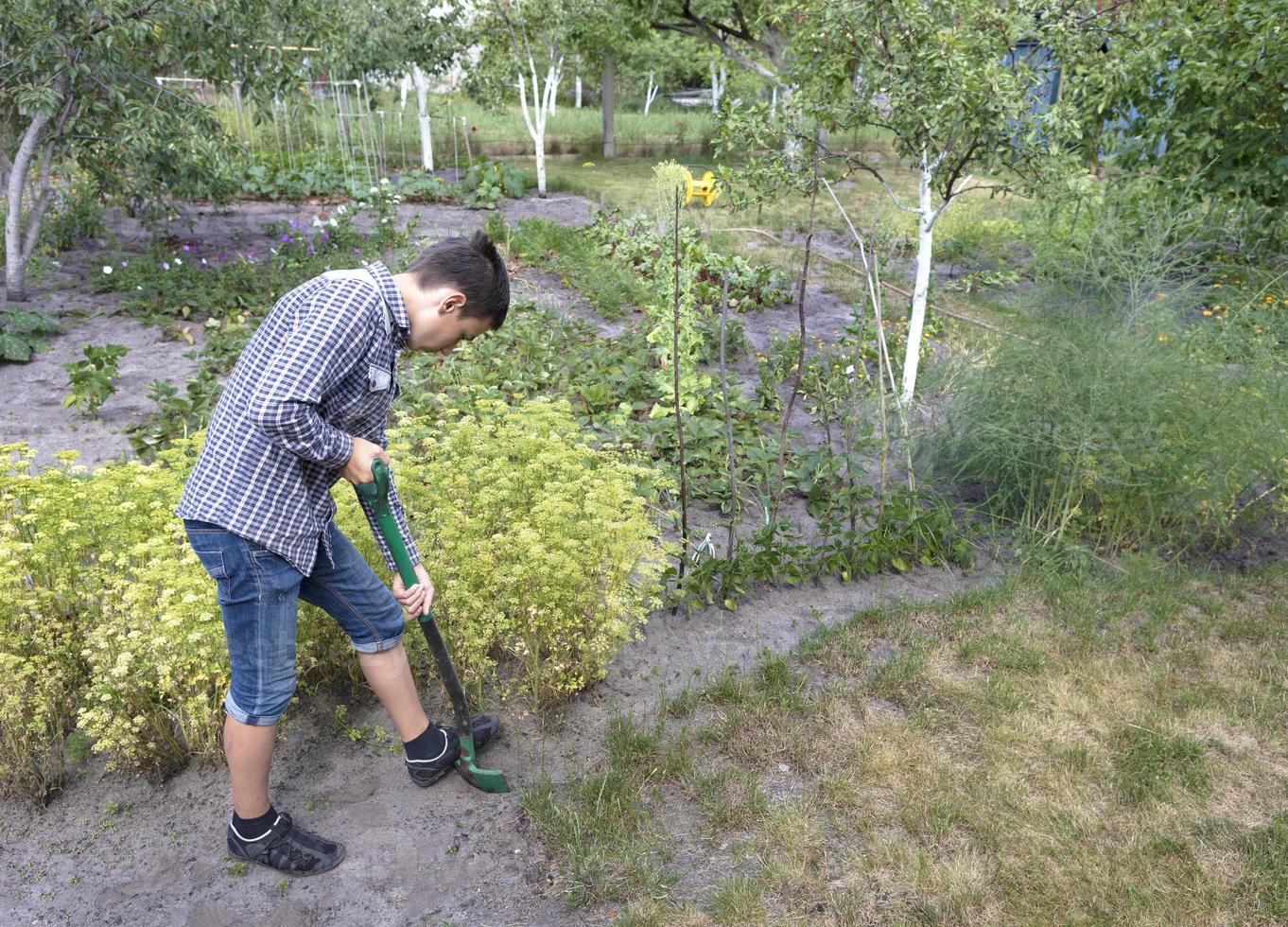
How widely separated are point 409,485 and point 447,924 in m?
1.39

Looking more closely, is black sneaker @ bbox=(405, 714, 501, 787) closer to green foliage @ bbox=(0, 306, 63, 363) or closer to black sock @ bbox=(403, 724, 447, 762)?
black sock @ bbox=(403, 724, 447, 762)

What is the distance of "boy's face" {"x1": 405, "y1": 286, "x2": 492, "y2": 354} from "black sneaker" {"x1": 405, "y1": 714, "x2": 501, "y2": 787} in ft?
4.04

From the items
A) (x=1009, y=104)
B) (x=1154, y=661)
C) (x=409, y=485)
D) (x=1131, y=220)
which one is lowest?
(x=1154, y=661)

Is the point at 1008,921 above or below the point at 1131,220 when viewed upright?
below

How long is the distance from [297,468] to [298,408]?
232mm

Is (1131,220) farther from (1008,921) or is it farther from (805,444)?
(1008,921)

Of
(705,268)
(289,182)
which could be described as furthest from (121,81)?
(289,182)

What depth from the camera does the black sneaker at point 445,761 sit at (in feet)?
9.43

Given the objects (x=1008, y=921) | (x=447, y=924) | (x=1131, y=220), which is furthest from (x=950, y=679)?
(x=1131, y=220)

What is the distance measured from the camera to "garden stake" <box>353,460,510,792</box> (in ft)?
7.83

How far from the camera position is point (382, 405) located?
8.06ft

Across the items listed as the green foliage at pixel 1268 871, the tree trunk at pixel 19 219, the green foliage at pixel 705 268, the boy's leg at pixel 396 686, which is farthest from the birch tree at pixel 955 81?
the tree trunk at pixel 19 219

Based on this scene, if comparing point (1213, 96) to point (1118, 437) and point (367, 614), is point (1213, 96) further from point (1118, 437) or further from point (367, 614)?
point (367, 614)

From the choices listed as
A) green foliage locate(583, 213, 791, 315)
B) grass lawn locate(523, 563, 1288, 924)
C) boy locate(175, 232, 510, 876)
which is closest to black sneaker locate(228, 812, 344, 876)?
boy locate(175, 232, 510, 876)
